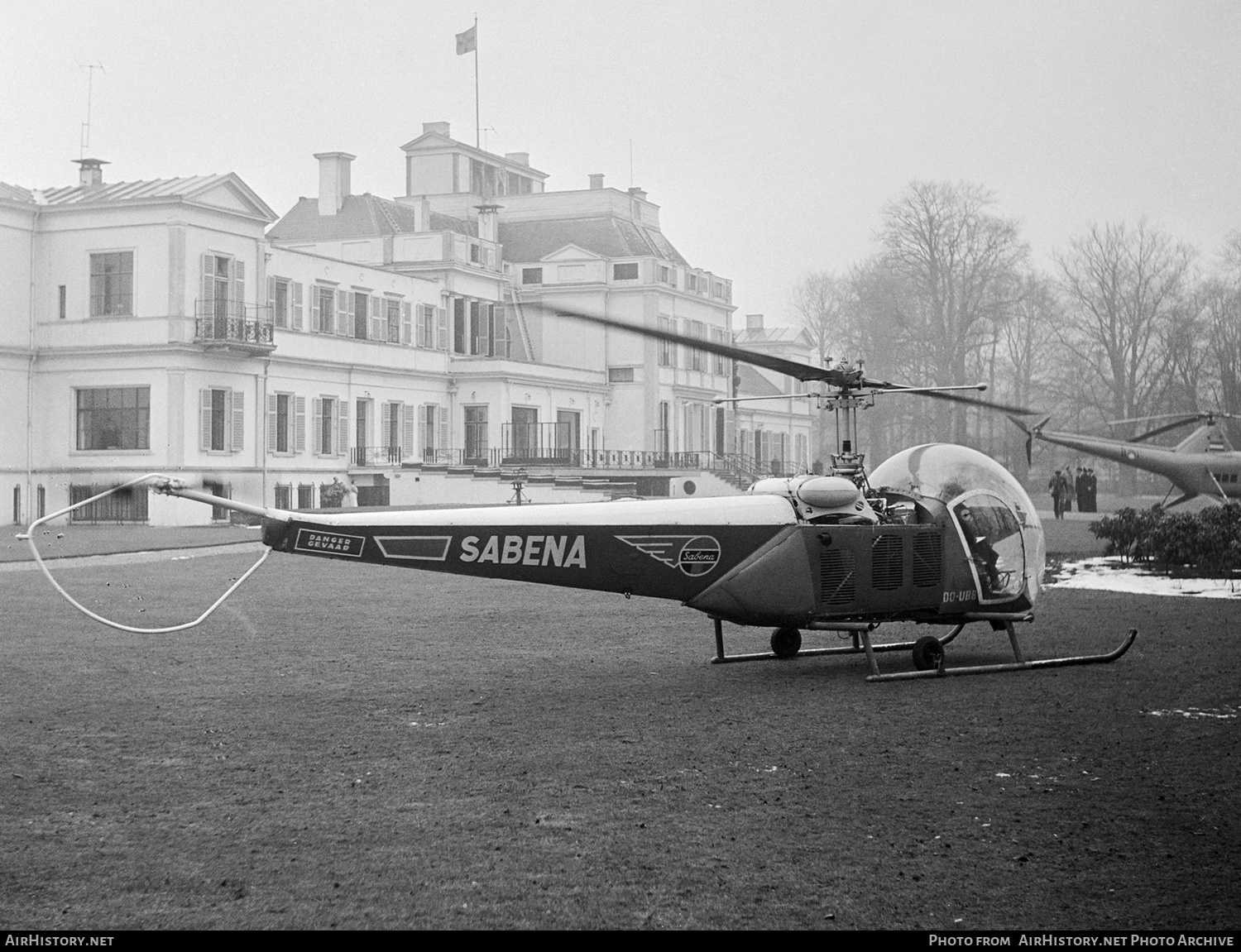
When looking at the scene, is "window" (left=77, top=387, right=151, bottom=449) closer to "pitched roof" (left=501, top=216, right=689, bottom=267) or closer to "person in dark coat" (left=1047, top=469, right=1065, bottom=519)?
"person in dark coat" (left=1047, top=469, right=1065, bottom=519)

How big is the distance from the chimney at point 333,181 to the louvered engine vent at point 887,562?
52.2 m

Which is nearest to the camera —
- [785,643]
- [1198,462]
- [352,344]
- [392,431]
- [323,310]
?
[785,643]

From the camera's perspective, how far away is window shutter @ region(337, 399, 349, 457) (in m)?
49.2

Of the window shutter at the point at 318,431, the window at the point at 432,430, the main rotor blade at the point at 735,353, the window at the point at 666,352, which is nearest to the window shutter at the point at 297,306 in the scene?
the window shutter at the point at 318,431

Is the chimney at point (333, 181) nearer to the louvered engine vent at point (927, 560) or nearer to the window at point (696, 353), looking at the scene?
the window at point (696, 353)

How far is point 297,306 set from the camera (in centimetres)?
4816

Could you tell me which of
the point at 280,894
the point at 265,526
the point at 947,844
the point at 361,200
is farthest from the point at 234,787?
the point at 361,200

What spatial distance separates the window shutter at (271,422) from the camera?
45438 mm

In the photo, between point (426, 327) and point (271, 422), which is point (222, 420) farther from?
point (426, 327)

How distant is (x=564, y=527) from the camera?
459 inches

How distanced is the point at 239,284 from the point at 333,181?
65.1 feet

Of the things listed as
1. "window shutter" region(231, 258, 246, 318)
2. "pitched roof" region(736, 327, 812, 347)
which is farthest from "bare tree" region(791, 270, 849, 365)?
"window shutter" region(231, 258, 246, 318)

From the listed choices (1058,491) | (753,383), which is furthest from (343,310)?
(753,383)

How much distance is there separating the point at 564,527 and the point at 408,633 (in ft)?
15.1
